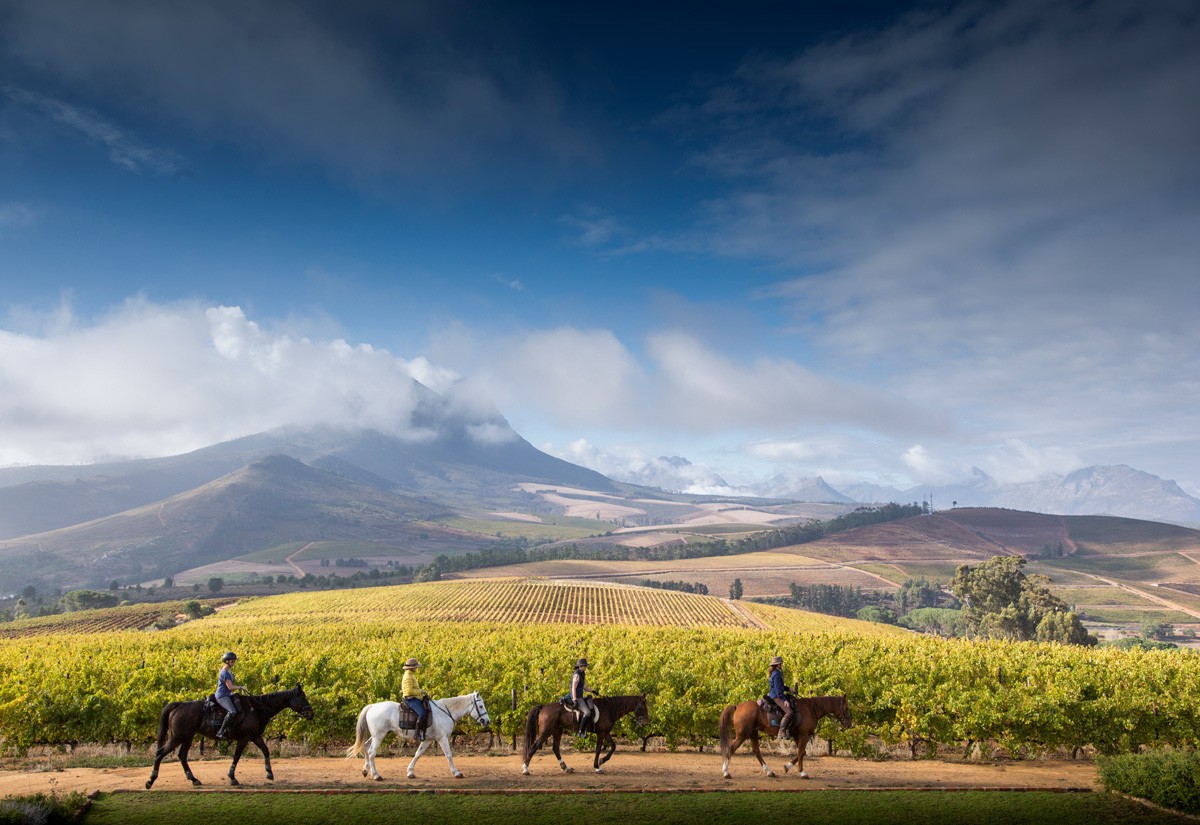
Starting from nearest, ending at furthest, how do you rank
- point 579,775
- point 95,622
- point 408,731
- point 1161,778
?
point 1161,778
point 408,731
point 579,775
point 95,622

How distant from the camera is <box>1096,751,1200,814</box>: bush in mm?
15867

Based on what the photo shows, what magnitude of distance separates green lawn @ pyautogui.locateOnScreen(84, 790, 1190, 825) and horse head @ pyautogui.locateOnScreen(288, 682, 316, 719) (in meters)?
2.02

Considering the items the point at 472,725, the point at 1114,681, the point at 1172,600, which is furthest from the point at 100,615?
the point at 1172,600

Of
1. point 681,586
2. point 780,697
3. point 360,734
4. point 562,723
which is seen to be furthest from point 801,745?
point 681,586

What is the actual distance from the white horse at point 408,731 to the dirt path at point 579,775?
1.98 feet

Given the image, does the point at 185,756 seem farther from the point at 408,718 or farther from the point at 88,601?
the point at 88,601

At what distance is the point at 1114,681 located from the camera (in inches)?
987

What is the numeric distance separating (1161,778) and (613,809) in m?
13.6

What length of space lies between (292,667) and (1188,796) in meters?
26.8

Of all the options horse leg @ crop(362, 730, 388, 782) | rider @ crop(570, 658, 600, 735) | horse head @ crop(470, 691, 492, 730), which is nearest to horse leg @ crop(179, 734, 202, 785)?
horse leg @ crop(362, 730, 388, 782)

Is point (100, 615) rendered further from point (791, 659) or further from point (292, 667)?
point (791, 659)

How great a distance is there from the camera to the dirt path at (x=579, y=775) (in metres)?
17.1

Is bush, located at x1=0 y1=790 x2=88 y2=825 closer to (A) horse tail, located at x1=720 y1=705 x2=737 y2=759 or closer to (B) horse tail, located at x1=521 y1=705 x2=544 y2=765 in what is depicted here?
(B) horse tail, located at x1=521 y1=705 x2=544 y2=765

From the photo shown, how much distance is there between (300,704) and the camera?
695 inches
